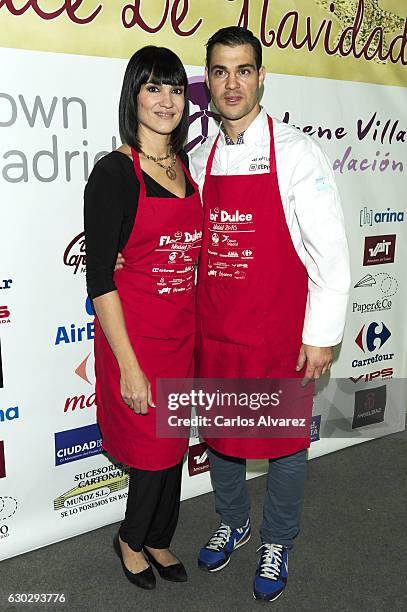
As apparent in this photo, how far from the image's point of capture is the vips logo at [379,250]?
2.69m

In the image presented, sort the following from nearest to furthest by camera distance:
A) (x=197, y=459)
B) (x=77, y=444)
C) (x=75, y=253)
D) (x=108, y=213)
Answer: (x=108, y=213)
(x=75, y=253)
(x=77, y=444)
(x=197, y=459)

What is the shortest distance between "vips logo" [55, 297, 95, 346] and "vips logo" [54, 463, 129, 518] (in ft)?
1.61

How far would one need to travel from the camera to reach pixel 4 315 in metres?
1.90

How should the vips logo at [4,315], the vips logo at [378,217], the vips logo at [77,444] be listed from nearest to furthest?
1. the vips logo at [4,315]
2. the vips logo at [77,444]
3. the vips logo at [378,217]

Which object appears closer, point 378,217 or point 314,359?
point 314,359

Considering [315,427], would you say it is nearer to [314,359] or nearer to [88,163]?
[314,359]

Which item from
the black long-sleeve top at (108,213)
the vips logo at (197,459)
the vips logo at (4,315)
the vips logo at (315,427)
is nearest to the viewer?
the black long-sleeve top at (108,213)

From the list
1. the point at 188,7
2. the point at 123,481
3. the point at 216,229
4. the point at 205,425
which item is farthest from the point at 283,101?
the point at 123,481

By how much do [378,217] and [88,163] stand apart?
4.33 feet

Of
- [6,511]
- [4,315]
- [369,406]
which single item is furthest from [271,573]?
[369,406]

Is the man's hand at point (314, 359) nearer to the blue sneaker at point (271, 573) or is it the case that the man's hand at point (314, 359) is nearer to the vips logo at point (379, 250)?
the blue sneaker at point (271, 573)

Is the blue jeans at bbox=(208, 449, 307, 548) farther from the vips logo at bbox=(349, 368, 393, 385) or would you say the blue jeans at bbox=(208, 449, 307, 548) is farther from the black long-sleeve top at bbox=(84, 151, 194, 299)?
the vips logo at bbox=(349, 368, 393, 385)

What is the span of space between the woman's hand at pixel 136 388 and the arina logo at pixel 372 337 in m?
1.38

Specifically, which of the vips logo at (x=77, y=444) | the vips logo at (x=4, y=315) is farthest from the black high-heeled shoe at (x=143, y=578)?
the vips logo at (x=4, y=315)
